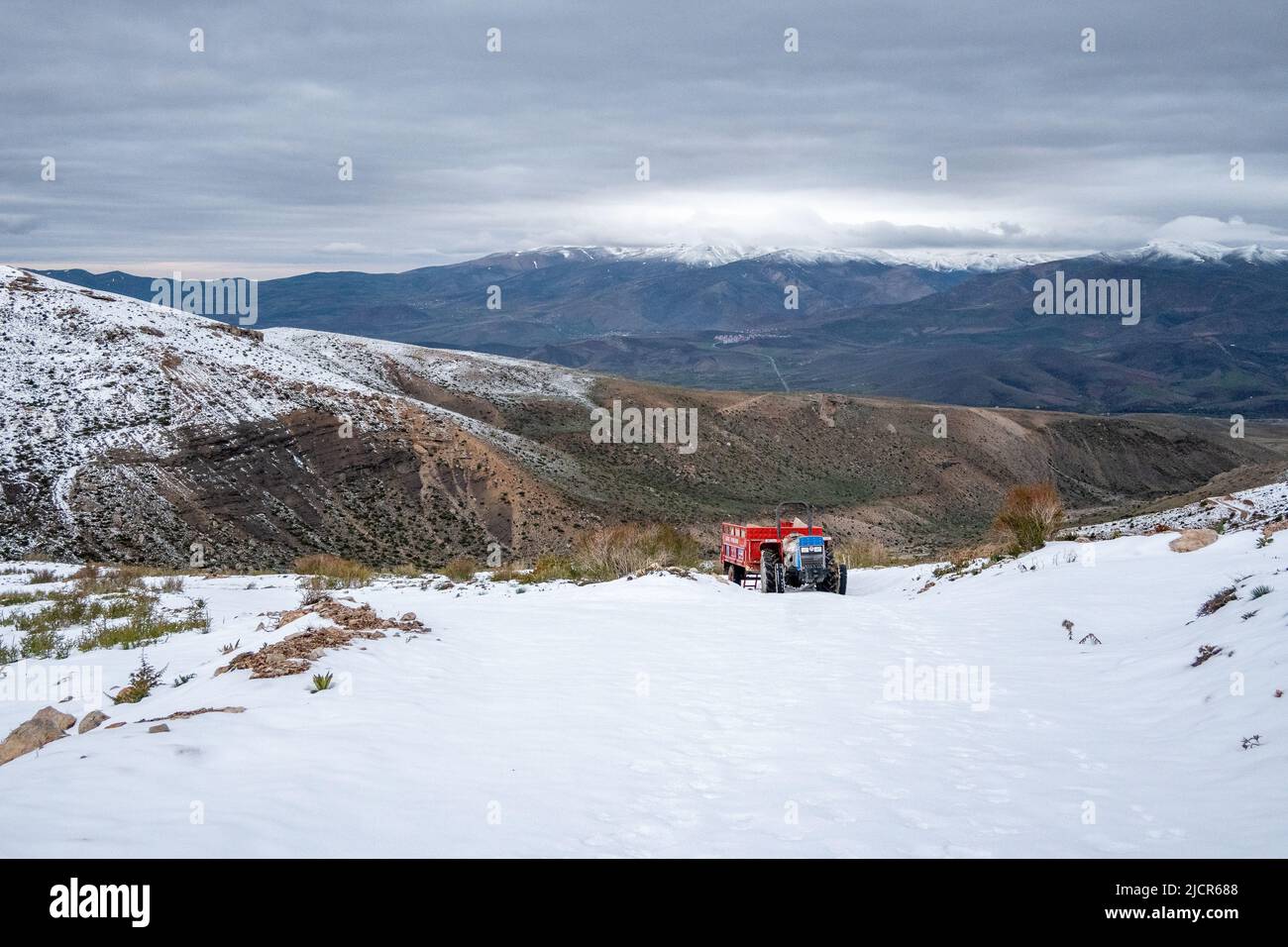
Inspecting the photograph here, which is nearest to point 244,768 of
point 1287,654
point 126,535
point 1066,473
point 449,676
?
point 449,676

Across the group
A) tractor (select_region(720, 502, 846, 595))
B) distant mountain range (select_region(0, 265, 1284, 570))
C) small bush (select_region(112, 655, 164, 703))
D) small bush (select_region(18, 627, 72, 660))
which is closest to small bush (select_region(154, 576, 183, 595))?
small bush (select_region(18, 627, 72, 660))

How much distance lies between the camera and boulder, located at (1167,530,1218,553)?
15.8 m

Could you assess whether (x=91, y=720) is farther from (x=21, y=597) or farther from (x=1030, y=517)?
(x=1030, y=517)

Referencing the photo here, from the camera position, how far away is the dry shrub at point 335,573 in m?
21.7

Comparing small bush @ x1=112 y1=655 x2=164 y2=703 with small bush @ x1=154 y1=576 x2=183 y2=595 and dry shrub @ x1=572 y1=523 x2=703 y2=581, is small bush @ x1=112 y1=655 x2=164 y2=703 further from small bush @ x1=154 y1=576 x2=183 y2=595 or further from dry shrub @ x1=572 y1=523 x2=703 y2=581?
dry shrub @ x1=572 y1=523 x2=703 y2=581

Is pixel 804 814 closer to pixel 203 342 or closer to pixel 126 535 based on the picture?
pixel 126 535

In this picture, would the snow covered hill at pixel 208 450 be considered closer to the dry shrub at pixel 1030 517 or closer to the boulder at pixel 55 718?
the dry shrub at pixel 1030 517

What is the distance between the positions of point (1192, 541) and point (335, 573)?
1967 centimetres

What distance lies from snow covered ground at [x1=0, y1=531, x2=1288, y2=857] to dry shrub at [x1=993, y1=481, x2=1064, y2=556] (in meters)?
7.37

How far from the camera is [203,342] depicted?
6172 cm

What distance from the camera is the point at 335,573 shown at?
1009 inches

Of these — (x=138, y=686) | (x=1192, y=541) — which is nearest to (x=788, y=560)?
(x=1192, y=541)
